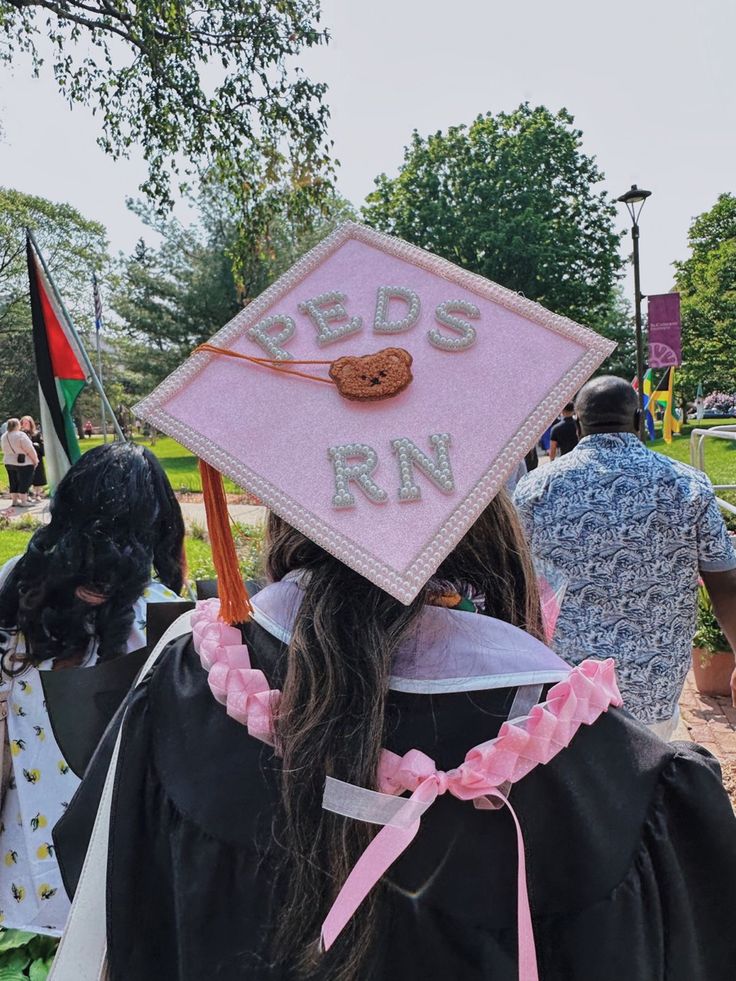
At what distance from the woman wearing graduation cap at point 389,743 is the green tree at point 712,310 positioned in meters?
26.8

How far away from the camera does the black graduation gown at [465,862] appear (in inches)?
37.6

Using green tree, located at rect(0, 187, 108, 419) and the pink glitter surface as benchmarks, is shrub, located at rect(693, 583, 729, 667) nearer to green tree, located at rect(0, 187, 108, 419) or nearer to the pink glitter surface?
the pink glitter surface

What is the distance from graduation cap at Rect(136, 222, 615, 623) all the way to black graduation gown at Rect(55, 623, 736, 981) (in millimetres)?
224

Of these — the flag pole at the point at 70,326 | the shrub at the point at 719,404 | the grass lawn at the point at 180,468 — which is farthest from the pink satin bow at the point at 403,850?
the shrub at the point at 719,404

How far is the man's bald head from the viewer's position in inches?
104

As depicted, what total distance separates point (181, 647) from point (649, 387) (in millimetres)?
16991

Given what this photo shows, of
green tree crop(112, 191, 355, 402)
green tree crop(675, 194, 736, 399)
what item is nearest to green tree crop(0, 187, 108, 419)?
green tree crop(112, 191, 355, 402)

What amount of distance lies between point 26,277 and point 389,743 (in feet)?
131

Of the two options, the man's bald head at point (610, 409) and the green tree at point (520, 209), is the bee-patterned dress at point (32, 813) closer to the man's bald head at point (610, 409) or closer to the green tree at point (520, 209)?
the man's bald head at point (610, 409)

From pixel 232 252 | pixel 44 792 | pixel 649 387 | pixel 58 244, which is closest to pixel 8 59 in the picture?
pixel 232 252

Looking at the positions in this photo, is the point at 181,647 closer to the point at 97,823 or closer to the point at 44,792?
the point at 97,823

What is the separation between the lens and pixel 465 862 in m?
0.96

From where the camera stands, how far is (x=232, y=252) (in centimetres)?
860

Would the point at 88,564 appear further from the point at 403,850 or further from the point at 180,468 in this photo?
the point at 180,468
